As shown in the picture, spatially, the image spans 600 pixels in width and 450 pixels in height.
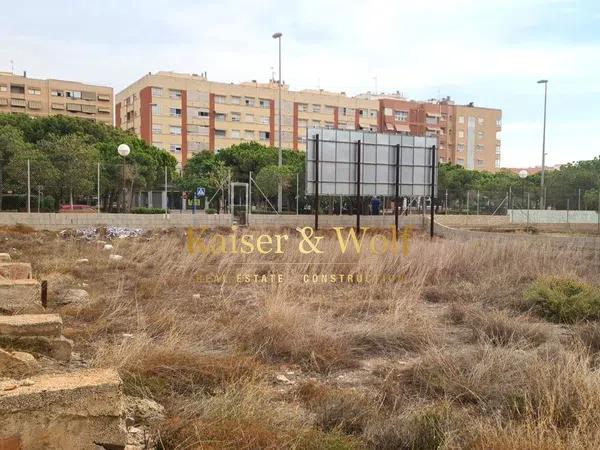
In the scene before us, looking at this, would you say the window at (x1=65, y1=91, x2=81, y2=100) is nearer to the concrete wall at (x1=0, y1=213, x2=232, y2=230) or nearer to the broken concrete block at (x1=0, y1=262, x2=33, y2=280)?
the concrete wall at (x1=0, y1=213, x2=232, y2=230)

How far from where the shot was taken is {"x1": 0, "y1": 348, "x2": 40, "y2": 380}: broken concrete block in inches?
135

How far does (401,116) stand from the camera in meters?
89.1

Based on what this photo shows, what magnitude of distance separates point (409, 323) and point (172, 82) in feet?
230

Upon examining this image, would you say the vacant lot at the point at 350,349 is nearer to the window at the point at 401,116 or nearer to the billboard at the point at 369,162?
the billboard at the point at 369,162

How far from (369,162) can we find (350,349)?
14.8 metres

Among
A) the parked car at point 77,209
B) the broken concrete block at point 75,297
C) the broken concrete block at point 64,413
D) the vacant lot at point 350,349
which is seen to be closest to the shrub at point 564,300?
the vacant lot at point 350,349

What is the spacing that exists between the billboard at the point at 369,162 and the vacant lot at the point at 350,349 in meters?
7.88

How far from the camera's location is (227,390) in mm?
4125

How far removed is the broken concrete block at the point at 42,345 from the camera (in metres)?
4.05

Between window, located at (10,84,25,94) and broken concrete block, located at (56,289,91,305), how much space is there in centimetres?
8520

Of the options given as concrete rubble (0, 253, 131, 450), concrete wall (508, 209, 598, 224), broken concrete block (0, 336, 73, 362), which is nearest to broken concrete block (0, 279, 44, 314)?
broken concrete block (0, 336, 73, 362)

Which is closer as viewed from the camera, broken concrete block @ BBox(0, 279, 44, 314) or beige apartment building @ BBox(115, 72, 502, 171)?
broken concrete block @ BBox(0, 279, 44, 314)

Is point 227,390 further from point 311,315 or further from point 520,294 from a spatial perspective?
A: point 520,294

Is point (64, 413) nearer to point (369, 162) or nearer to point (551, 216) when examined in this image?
point (369, 162)
